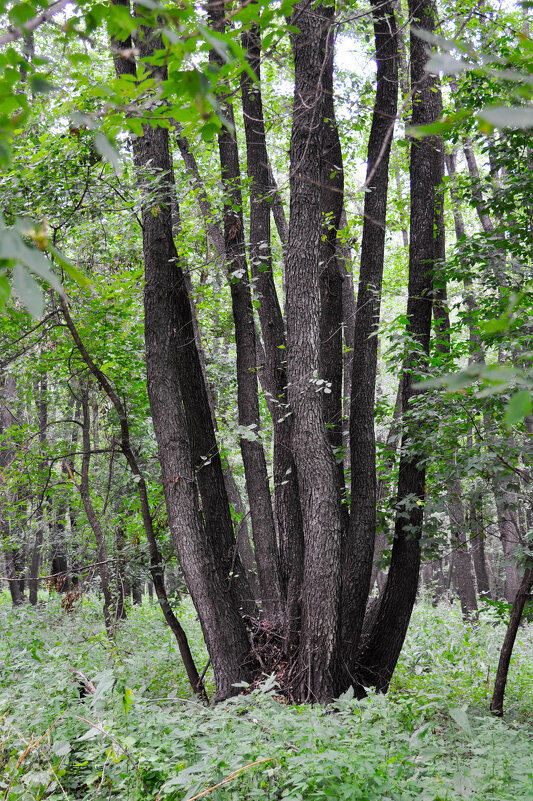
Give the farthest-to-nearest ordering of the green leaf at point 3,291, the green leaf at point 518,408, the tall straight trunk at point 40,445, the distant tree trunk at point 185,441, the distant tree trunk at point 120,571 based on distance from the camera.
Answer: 1. the tall straight trunk at point 40,445
2. the distant tree trunk at point 120,571
3. the distant tree trunk at point 185,441
4. the green leaf at point 3,291
5. the green leaf at point 518,408

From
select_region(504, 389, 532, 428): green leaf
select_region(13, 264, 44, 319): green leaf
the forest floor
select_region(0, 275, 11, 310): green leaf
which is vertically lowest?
the forest floor

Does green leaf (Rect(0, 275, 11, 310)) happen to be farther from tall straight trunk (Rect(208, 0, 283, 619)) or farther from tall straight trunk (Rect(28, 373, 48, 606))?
tall straight trunk (Rect(208, 0, 283, 619))

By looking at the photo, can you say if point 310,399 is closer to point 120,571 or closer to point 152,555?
point 152,555

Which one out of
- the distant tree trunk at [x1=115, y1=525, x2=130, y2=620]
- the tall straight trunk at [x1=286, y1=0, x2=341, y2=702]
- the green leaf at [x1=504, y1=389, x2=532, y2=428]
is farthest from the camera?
the distant tree trunk at [x1=115, y1=525, x2=130, y2=620]

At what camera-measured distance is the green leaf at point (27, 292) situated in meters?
0.91

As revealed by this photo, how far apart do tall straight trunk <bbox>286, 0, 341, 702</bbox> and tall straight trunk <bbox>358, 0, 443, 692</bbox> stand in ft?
2.70

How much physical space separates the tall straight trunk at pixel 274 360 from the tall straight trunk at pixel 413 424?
0.95 meters

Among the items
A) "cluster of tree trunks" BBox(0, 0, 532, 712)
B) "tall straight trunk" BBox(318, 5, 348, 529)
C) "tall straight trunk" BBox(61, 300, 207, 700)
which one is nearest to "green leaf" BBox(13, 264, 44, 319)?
"cluster of tree trunks" BBox(0, 0, 532, 712)

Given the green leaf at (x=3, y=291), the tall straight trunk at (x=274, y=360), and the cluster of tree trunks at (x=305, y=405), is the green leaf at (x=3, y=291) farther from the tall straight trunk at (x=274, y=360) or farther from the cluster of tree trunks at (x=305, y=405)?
the tall straight trunk at (x=274, y=360)

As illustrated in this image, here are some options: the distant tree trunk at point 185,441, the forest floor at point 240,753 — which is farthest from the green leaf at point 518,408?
the distant tree trunk at point 185,441

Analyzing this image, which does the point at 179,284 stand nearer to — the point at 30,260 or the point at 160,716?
the point at 160,716

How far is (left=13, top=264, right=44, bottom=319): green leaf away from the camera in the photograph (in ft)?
2.98

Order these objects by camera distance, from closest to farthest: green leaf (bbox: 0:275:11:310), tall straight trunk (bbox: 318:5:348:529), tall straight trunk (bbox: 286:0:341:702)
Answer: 1. green leaf (bbox: 0:275:11:310)
2. tall straight trunk (bbox: 286:0:341:702)
3. tall straight trunk (bbox: 318:5:348:529)

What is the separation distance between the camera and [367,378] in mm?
5570
